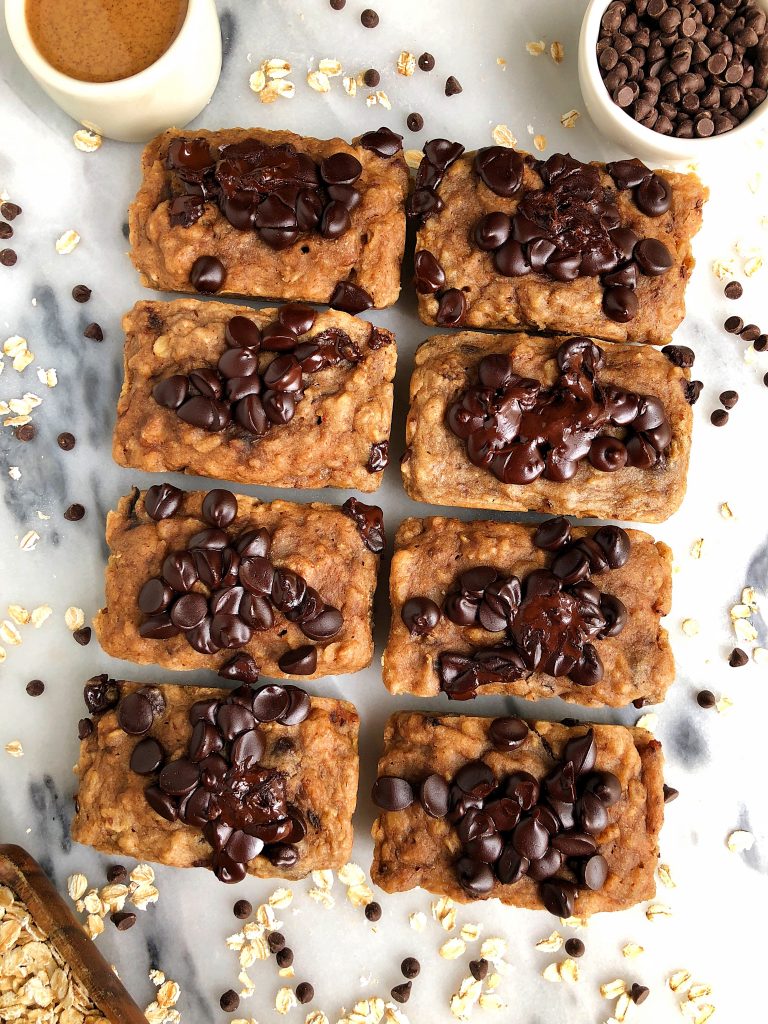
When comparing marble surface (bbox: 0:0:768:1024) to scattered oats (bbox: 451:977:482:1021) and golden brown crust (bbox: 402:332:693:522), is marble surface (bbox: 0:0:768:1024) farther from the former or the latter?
golden brown crust (bbox: 402:332:693:522)

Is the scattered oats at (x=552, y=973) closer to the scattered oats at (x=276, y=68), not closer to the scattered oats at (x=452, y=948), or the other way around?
the scattered oats at (x=452, y=948)

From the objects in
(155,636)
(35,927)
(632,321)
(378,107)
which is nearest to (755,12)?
(632,321)

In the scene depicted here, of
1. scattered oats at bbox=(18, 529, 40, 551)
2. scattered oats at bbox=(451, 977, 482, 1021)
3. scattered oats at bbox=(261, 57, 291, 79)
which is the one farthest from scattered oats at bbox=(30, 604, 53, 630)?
scattered oats at bbox=(261, 57, 291, 79)

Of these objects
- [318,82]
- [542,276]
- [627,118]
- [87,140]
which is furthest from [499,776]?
[87,140]

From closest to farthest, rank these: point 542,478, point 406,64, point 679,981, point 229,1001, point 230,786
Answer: point 230,786
point 542,478
point 229,1001
point 679,981
point 406,64

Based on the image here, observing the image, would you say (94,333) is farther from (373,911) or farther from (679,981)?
(679,981)

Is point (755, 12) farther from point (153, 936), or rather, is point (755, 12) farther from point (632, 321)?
point (153, 936)

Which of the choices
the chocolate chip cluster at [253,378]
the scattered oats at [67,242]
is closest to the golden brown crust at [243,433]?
the chocolate chip cluster at [253,378]
